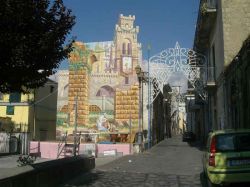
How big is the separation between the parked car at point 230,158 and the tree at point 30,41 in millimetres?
4326

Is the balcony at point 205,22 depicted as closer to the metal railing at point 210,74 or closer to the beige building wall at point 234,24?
the beige building wall at point 234,24

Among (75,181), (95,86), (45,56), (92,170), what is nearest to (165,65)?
(92,170)

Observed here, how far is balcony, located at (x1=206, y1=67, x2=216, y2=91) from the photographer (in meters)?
29.3

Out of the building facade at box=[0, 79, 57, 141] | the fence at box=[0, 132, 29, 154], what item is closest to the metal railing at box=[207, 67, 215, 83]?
the fence at box=[0, 132, 29, 154]

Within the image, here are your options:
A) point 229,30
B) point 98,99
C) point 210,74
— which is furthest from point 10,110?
point 98,99

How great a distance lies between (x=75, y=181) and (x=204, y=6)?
1631 centimetres

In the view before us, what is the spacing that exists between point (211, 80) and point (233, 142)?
19.6 meters

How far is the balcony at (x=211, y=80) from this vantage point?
29.3 meters

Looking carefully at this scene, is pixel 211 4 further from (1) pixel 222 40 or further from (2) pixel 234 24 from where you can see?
(1) pixel 222 40

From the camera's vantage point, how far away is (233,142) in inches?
421

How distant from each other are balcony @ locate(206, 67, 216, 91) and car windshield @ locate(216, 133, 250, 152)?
18.6m

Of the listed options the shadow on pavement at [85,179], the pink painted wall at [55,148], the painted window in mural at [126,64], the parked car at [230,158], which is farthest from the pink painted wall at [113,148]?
the painted window in mural at [126,64]

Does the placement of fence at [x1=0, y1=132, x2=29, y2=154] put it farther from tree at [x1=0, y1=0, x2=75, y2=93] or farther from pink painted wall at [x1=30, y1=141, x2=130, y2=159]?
tree at [x1=0, y1=0, x2=75, y2=93]

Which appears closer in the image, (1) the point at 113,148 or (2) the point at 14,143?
(1) the point at 113,148
